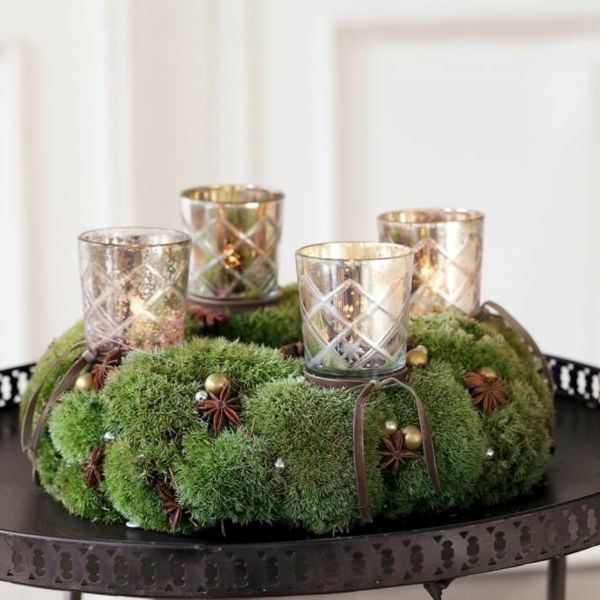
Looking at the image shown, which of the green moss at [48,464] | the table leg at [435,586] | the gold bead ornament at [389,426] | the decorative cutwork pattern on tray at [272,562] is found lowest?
the table leg at [435,586]

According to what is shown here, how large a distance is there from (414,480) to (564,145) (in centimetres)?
101

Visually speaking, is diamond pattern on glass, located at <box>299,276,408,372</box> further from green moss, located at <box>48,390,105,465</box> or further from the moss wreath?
green moss, located at <box>48,390,105,465</box>

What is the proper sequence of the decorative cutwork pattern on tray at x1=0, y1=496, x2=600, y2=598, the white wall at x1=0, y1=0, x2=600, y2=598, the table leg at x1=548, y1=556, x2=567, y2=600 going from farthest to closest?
the white wall at x1=0, y1=0, x2=600, y2=598, the table leg at x1=548, y1=556, x2=567, y2=600, the decorative cutwork pattern on tray at x1=0, y1=496, x2=600, y2=598

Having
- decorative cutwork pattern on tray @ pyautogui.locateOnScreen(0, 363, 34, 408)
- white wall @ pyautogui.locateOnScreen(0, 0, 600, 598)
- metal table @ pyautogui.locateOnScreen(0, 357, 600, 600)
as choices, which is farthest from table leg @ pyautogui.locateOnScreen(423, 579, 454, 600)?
white wall @ pyautogui.locateOnScreen(0, 0, 600, 598)

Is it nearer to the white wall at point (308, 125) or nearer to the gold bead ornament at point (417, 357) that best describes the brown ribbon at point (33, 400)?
the gold bead ornament at point (417, 357)

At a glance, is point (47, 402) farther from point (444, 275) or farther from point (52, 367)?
point (444, 275)

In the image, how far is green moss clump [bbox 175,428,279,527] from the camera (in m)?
0.77

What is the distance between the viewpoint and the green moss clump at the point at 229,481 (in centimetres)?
77

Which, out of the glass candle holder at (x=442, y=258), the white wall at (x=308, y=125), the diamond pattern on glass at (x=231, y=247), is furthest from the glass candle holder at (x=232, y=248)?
the white wall at (x=308, y=125)

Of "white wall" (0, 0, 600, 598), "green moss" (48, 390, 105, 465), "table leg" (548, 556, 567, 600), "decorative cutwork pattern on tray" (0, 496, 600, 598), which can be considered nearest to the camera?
"decorative cutwork pattern on tray" (0, 496, 600, 598)

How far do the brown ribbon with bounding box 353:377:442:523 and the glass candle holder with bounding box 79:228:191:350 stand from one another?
7.2 inches

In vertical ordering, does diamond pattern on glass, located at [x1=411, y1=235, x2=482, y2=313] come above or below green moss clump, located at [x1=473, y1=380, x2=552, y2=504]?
above

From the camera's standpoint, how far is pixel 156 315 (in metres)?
0.90

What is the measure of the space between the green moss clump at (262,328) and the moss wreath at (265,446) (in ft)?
0.37
